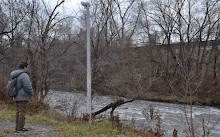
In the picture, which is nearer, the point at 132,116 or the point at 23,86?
the point at 23,86

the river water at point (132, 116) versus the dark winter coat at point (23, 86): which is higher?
the dark winter coat at point (23, 86)

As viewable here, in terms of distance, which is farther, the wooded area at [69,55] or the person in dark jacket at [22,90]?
the wooded area at [69,55]

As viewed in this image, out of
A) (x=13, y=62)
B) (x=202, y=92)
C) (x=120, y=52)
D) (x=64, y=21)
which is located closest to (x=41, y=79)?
(x=13, y=62)

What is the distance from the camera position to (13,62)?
14242mm

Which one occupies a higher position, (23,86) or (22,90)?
(23,86)

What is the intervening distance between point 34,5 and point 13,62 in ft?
12.0

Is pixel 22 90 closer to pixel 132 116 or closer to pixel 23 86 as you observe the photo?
pixel 23 86

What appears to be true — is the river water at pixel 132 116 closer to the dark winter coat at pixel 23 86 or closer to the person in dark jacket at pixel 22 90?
the person in dark jacket at pixel 22 90

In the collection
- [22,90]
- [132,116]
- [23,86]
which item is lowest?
[132,116]

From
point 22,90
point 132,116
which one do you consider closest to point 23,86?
point 22,90

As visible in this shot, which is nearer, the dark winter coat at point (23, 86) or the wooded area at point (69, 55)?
the dark winter coat at point (23, 86)

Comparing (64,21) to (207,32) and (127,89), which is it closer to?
(127,89)

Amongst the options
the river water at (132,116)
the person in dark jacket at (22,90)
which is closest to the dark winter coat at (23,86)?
the person in dark jacket at (22,90)

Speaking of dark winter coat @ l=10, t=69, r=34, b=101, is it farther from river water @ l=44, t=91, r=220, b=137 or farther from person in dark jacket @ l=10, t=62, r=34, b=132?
river water @ l=44, t=91, r=220, b=137
